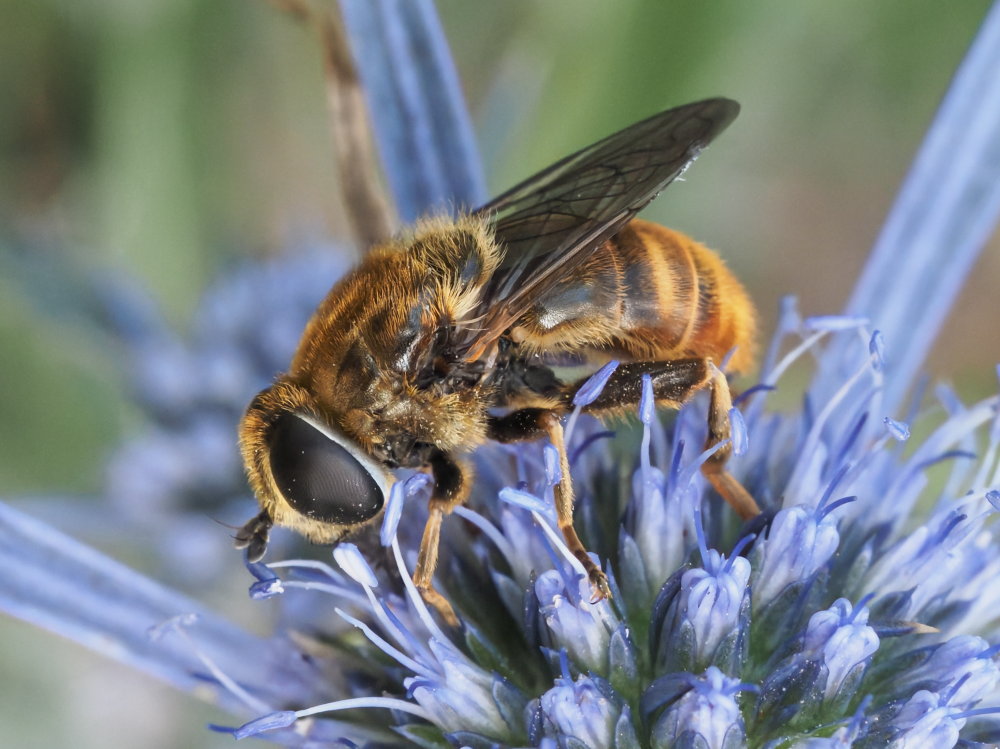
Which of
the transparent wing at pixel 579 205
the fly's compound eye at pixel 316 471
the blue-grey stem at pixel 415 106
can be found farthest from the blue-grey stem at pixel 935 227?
the fly's compound eye at pixel 316 471

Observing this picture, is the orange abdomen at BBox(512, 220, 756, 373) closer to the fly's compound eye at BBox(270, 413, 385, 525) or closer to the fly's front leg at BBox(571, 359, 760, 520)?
the fly's front leg at BBox(571, 359, 760, 520)

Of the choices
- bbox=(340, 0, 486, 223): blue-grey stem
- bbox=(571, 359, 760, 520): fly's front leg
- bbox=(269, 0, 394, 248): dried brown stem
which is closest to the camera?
bbox=(571, 359, 760, 520): fly's front leg

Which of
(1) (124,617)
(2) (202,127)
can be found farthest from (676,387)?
(2) (202,127)

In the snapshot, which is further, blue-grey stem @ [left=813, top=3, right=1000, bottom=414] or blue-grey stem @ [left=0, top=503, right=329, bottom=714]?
blue-grey stem @ [left=813, top=3, right=1000, bottom=414]

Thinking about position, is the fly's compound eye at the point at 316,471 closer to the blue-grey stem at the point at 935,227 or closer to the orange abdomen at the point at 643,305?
the orange abdomen at the point at 643,305

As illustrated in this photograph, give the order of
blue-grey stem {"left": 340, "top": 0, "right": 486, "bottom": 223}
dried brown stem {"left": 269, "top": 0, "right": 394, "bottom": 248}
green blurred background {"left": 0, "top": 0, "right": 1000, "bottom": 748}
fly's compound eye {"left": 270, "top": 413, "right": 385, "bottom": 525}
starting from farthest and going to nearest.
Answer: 1. green blurred background {"left": 0, "top": 0, "right": 1000, "bottom": 748}
2. dried brown stem {"left": 269, "top": 0, "right": 394, "bottom": 248}
3. blue-grey stem {"left": 340, "top": 0, "right": 486, "bottom": 223}
4. fly's compound eye {"left": 270, "top": 413, "right": 385, "bottom": 525}

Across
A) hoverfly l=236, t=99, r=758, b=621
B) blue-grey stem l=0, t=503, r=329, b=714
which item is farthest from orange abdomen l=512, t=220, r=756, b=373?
blue-grey stem l=0, t=503, r=329, b=714
